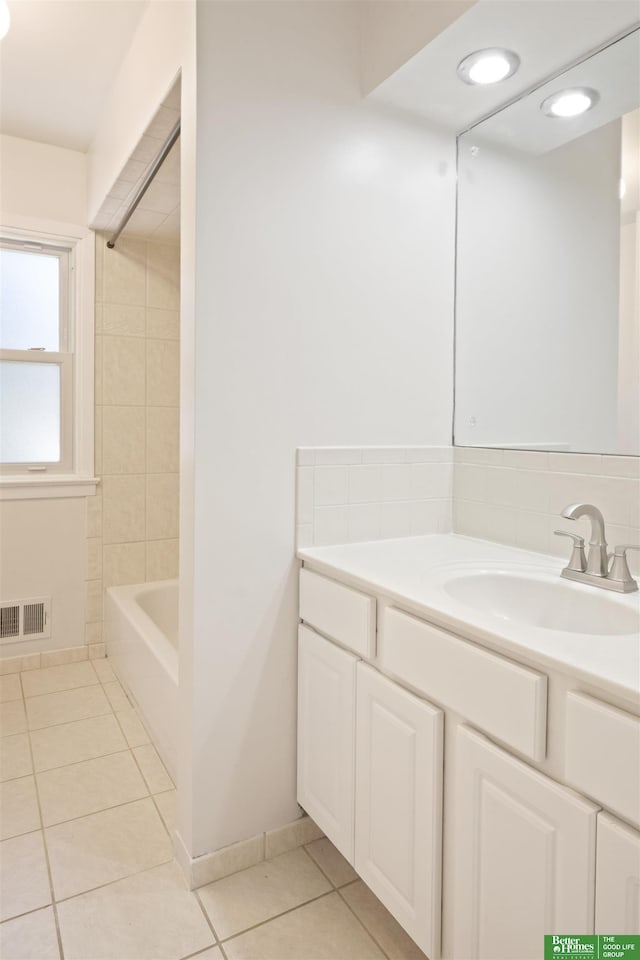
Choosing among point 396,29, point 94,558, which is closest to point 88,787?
point 94,558

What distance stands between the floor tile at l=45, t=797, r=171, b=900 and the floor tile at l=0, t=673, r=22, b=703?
100 centimetres

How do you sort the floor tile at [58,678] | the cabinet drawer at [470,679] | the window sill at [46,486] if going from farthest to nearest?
the window sill at [46,486], the floor tile at [58,678], the cabinet drawer at [470,679]

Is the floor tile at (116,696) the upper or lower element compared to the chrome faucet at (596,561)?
lower

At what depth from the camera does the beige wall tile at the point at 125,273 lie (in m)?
2.95

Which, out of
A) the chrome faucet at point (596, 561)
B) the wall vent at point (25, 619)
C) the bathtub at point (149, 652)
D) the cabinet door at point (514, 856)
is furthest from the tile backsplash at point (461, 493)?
the wall vent at point (25, 619)

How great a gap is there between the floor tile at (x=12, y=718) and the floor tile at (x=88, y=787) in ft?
1.19

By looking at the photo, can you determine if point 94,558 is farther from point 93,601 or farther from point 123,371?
point 123,371

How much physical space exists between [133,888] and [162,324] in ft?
8.20

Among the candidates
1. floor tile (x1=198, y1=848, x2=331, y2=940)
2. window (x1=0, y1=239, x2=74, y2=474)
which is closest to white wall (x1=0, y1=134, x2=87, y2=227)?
window (x1=0, y1=239, x2=74, y2=474)

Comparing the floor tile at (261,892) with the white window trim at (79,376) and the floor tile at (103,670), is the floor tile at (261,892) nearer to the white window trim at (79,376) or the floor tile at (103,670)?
the floor tile at (103,670)

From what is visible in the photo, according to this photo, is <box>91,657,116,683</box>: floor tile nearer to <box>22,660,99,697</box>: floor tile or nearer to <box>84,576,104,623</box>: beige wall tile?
<box>22,660,99,697</box>: floor tile

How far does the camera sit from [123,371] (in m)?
3.01

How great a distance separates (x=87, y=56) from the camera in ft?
6.98

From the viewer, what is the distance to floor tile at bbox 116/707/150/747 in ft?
7.30
